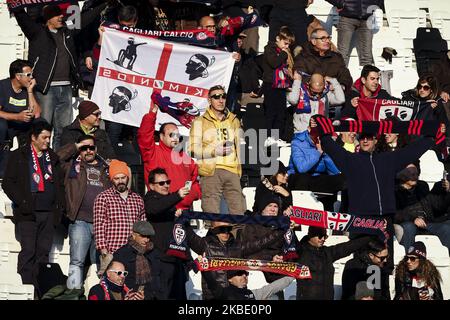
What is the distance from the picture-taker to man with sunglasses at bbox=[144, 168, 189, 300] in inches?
965

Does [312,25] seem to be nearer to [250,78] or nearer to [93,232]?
[250,78]

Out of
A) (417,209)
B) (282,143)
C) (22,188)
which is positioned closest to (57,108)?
(22,188)

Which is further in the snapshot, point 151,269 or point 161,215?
point 161,215

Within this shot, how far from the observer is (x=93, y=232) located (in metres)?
25.2

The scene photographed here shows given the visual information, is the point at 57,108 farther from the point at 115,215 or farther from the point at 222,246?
the point at 222,246

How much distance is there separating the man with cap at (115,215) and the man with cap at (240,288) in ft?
3.69

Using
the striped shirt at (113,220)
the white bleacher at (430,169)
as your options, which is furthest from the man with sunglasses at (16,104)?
the white bleacher at (430,169)

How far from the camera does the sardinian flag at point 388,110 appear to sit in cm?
2734

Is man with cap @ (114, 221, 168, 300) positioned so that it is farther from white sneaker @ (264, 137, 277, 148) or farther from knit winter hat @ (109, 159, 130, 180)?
white sneaker @ (264, 137, 277, 148)

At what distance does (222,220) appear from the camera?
81.0 ft

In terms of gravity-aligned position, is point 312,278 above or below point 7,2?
below

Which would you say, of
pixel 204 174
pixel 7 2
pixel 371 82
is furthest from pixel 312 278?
pixel 7 2

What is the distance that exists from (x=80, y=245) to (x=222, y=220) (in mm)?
1685

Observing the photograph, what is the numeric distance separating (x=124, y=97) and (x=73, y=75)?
679 mm
